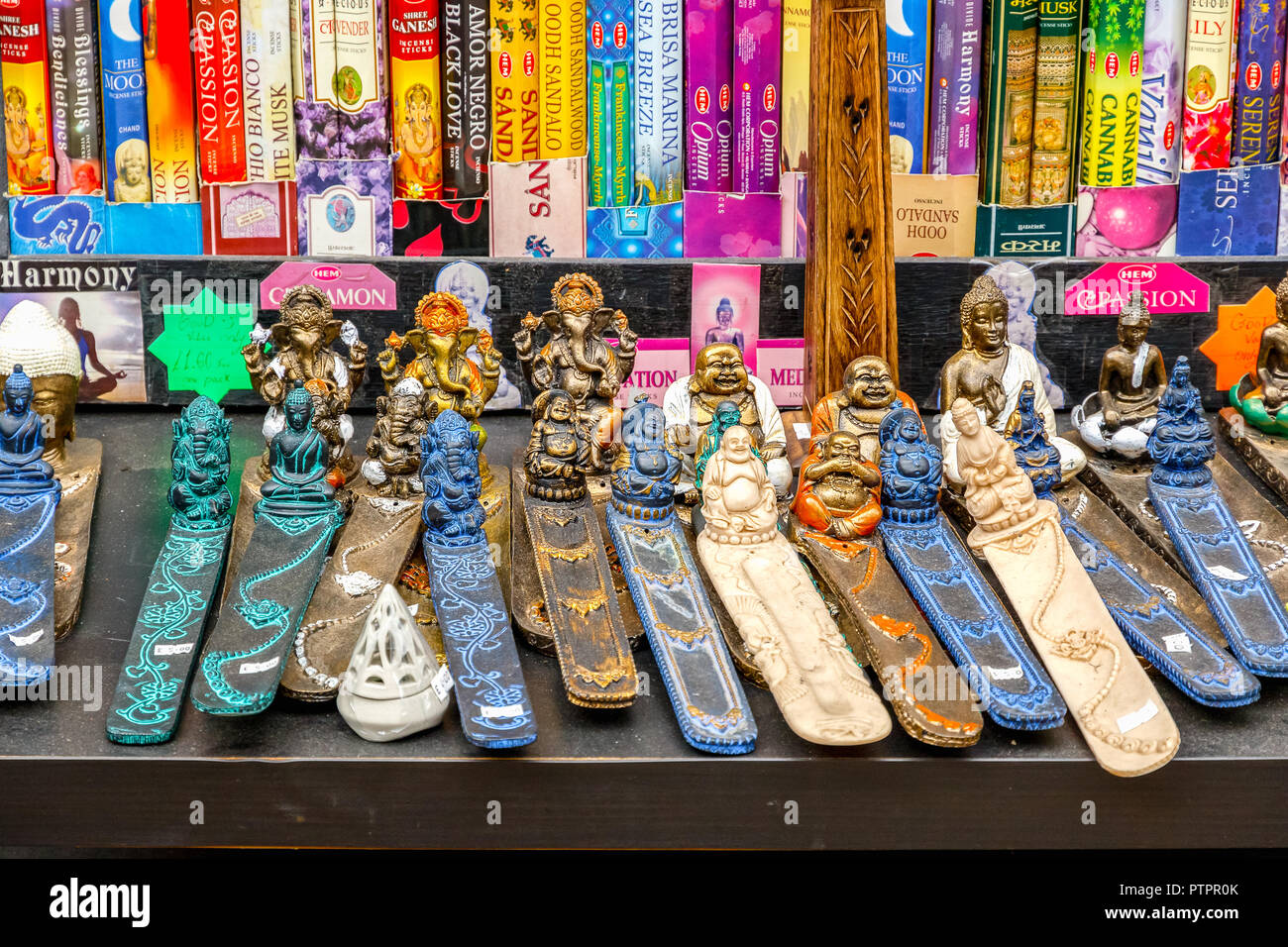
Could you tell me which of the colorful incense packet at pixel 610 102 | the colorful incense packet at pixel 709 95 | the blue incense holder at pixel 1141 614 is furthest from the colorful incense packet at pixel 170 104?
the blue incense holder at pixel 1141 614

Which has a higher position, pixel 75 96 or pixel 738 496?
pixel 75 96

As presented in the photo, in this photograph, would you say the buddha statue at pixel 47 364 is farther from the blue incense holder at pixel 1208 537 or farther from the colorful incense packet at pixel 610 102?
the blue incense holder at pixel 1208 537

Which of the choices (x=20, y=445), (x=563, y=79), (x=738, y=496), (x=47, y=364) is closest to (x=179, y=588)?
(x=20, y=445)

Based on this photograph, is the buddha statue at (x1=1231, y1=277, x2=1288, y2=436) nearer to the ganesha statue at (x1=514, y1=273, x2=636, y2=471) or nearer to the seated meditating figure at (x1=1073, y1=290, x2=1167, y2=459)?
the seated meditating figure at (x1=1073, y1=290, x2=1167, y2=459)

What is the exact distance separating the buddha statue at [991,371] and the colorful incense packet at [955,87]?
0.41 m

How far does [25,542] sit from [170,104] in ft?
3.57

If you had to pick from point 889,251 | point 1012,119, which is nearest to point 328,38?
point 889,251

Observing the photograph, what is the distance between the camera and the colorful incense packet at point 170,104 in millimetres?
3139

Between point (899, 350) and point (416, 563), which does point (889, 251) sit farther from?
point (416, 563)

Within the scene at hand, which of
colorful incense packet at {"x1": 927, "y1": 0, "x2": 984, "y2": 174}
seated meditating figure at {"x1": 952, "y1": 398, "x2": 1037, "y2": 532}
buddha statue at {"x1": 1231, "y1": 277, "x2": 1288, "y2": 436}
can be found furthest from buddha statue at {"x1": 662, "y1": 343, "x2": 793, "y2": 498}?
buddha statue at {"x1": 1231, "y1": 277, "x2": 1288, "y2": 436}

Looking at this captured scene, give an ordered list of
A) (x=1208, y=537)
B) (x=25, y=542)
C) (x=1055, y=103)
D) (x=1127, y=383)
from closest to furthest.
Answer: (x=25, y=542)
(x=1208, y=537)
(x=1127, y=383)
(x=1055, y=103)

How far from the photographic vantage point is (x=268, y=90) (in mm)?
3176

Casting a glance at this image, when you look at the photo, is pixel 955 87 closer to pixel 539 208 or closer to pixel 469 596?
pixel 539 208

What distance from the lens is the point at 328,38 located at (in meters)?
3.13
